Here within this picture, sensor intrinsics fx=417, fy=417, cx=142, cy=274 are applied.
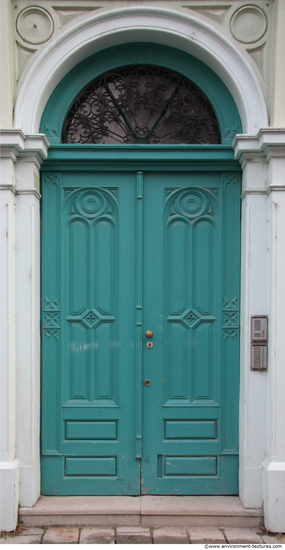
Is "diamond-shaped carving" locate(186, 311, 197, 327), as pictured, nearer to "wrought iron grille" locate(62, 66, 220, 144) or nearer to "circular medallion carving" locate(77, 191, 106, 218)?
"circular medallion carving" locate(77, 191, 106, 218)

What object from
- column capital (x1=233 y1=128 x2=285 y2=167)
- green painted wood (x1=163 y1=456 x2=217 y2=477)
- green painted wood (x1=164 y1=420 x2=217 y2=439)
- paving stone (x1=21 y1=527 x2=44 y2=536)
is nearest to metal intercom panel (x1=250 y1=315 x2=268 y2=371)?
green painted wood (x1=164 y1=420 x2=217 y2=439)

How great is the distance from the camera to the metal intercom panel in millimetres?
3391

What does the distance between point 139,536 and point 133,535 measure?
0.16 feet

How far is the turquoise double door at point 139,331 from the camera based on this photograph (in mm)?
3586

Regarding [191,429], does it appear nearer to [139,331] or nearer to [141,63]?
[139,331]

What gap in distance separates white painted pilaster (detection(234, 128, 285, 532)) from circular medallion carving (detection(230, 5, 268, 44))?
84cm

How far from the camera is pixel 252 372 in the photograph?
3.41 metres

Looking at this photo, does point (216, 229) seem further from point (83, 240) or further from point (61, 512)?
point (61, 512)

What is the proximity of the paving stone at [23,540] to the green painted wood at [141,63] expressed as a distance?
3.19m

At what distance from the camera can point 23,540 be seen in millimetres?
3195

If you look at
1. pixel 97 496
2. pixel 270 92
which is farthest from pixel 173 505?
pixel 270 92

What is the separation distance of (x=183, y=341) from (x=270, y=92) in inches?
85.6

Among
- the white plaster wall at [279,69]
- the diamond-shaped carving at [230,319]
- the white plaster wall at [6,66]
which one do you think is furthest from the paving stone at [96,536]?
the white plaster wall at [279,69]

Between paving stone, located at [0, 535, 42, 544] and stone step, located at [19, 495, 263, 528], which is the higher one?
stone step, located at [19, 495, 263, 528]
